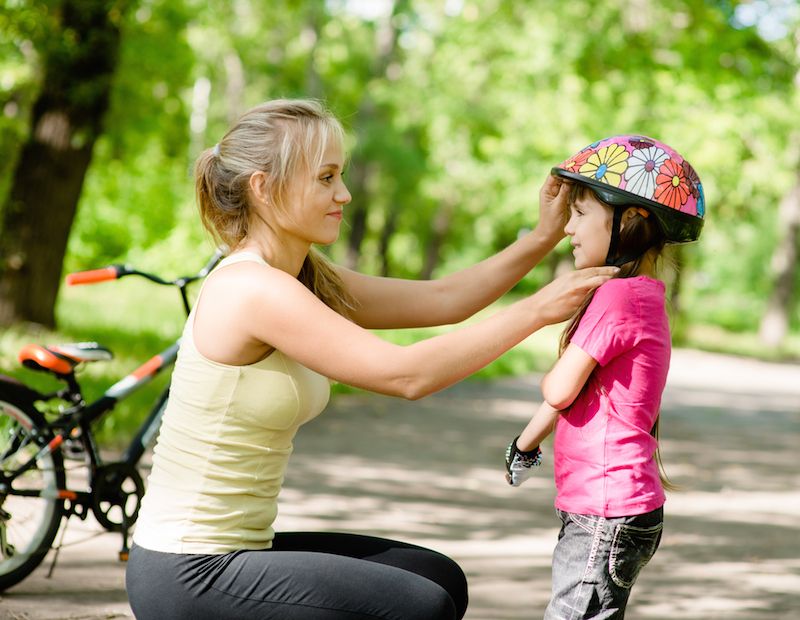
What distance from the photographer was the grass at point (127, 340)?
7.60m

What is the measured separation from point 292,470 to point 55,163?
4.39 metres

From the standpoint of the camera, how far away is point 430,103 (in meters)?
25.8

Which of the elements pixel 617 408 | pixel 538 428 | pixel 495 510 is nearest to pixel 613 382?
pixel 617 408

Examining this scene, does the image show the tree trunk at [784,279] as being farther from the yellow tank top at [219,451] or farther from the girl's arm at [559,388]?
the yellow tank top at [219,451]

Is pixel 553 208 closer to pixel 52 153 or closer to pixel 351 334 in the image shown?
pixel 351 334

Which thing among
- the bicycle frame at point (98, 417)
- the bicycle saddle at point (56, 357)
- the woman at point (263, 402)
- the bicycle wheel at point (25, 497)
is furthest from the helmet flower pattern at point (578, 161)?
the bicycle wheel at point (25, 497)

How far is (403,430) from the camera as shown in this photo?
954 cm

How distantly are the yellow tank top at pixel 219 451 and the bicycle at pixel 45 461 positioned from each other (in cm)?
146

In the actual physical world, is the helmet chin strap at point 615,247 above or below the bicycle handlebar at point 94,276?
above

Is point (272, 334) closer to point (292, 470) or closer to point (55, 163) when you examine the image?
point (292, 470)

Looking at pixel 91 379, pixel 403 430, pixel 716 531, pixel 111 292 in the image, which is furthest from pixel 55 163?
pixel 111 292

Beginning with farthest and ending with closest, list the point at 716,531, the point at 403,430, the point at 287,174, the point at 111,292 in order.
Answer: the point at 111,292
the point at 403,430
the point at 716,531
the point at 287,174

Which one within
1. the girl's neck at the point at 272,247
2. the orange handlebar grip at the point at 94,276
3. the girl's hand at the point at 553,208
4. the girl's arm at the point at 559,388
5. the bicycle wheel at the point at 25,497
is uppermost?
the girl's hand at the point at 553,208

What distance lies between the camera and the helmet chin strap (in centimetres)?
273
